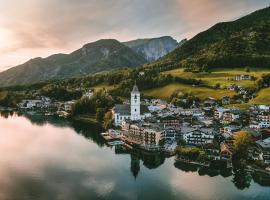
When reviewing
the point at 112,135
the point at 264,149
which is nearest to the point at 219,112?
the point at 112,135

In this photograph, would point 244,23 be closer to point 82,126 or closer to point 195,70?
point 195,70

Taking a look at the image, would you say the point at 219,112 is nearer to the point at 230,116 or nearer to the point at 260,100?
the point at 230,116

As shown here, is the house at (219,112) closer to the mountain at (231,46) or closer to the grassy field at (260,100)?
the grassy field at (260,100)

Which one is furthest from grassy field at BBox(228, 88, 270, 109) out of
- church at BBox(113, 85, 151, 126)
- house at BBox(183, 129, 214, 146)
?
house at BBox(183, 129, 214, 146)

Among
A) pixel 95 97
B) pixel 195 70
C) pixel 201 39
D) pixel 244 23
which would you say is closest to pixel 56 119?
pixel 95 97

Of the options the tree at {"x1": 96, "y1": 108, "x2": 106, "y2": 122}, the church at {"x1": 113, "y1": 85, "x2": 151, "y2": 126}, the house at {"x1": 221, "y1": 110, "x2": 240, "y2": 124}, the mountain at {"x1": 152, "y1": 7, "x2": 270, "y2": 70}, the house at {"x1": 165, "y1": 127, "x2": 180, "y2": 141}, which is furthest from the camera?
the mountain at {"x1": 152, "y1": 7, "x2": 270, "y2": 70}

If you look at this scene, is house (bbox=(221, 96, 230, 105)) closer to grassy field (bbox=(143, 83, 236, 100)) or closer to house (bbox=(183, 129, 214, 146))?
grassy field (bbox=(143, 83, 236, 100))

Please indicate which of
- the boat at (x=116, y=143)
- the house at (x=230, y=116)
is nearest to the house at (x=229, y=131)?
the house at (x=230, y=116)
